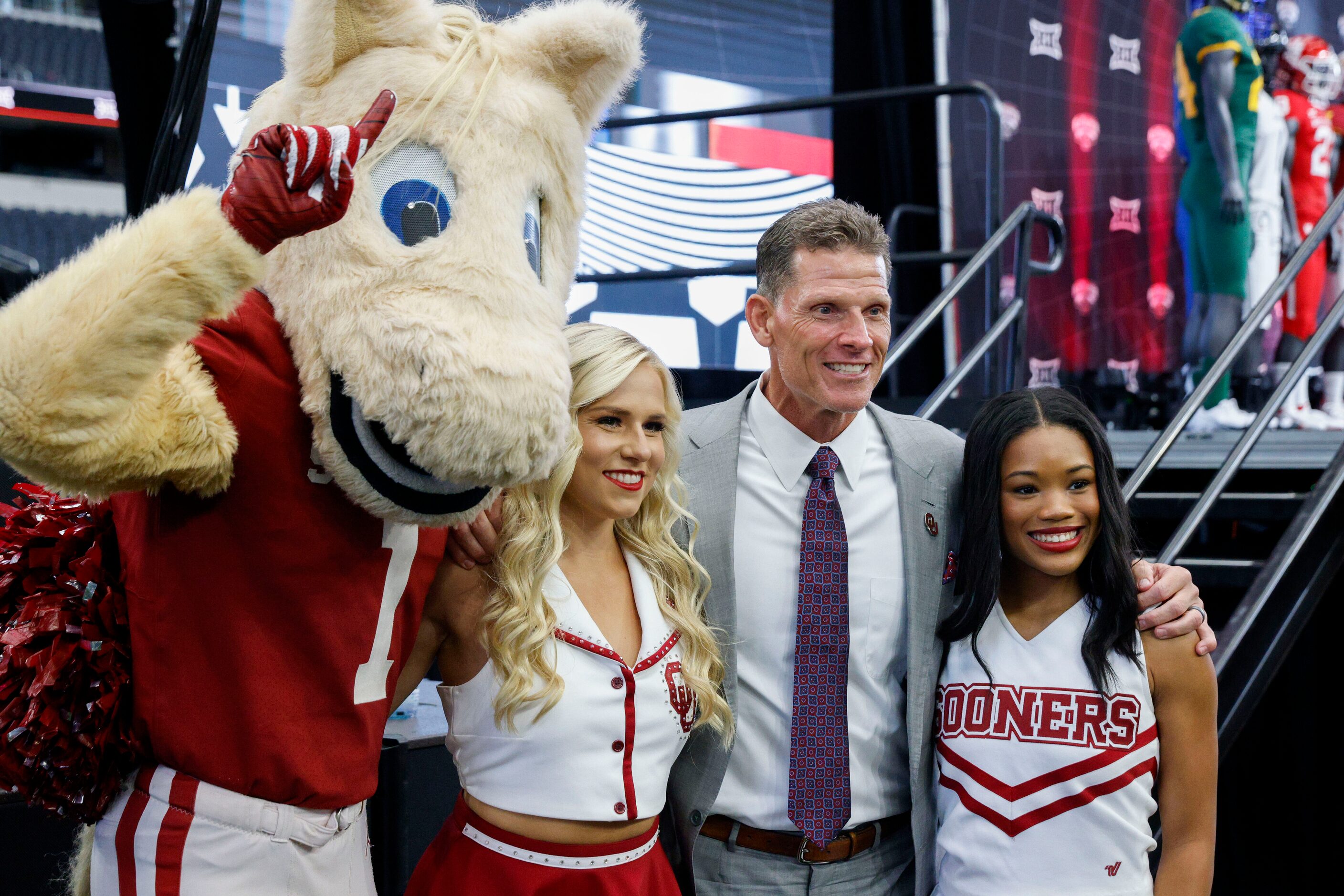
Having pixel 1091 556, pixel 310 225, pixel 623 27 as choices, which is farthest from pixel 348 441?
pixel 1091 556

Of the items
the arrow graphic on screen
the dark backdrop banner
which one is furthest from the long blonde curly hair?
the dark backdrop banner

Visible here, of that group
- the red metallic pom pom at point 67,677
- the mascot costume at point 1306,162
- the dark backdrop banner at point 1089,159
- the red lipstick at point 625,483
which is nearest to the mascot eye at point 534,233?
the red lipstick at point 625,483

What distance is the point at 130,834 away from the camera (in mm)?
1460

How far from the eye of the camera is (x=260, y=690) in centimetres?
145

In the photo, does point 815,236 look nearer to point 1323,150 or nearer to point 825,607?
point 825,607

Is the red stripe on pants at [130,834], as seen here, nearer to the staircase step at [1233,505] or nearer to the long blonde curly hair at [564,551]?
the long blonde curly hair at [564,551]

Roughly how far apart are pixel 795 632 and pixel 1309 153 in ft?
18.2

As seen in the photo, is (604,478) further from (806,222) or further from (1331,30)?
(1331,30)

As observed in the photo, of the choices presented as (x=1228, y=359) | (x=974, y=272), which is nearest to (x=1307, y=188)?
(x=974, y=272)

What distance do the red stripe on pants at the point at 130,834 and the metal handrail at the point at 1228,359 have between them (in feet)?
8.03

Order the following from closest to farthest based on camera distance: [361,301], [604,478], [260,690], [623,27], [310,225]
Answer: [310,225] < [361,301] < [260,690] < [623,27] < [604,478]

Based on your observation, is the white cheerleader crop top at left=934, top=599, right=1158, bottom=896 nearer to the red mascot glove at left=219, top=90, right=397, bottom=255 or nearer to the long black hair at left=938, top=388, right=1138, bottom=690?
the long black hair at left=938, top=388, right=1138, bottom=690

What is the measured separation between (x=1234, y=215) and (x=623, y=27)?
4803mm

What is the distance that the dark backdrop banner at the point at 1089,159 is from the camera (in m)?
7.10
